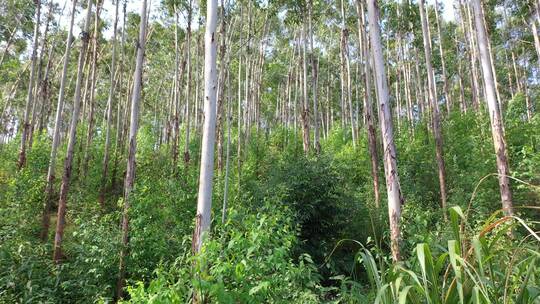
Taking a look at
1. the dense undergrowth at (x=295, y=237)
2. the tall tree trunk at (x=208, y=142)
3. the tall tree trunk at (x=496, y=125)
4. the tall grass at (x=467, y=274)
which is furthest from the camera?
the tall tree trunk at (x=496, y=125)

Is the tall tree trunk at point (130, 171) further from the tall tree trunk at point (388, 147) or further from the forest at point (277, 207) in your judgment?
the tall tree trunk at point (388, 147)

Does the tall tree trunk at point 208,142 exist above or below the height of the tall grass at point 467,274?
above

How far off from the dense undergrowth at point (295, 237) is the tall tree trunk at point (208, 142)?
1.00 feet

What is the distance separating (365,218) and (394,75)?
1914 centimetres

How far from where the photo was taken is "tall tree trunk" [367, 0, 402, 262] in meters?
3.71

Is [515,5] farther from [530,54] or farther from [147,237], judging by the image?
[147,237]

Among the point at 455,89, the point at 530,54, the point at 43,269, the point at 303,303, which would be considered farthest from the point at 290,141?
the point at 455,89

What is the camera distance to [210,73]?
4914mm

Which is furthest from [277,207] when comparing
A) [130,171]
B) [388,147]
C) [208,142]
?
[388,147]

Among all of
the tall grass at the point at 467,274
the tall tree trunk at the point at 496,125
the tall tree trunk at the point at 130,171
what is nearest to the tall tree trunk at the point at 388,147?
the tall grass at the point at 467,274

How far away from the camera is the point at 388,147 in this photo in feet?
13.1

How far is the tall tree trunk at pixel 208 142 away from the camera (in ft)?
14.3

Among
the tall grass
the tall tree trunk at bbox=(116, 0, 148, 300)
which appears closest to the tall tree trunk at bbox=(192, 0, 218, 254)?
the tall grass

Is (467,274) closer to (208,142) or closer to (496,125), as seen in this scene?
(208,142)
